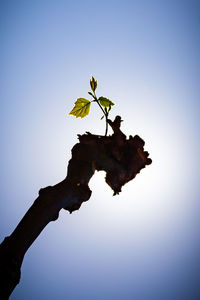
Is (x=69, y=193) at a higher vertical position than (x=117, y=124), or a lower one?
lower

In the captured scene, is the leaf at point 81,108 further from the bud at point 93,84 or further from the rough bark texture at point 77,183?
the rough bark texture at point 77,183

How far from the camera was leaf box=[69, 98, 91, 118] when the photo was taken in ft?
9.32

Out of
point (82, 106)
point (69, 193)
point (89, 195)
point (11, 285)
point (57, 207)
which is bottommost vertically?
point (11, 285)

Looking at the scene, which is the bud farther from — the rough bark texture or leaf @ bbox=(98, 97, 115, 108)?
the rough bark texture

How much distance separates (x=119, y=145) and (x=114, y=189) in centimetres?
56

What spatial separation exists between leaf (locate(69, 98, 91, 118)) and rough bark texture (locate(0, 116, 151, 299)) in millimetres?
732

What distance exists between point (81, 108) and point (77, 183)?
1.38m

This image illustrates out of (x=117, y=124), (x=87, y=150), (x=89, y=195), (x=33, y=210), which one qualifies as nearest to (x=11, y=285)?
(x=33, y=210)

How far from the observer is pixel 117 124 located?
7.61 feet

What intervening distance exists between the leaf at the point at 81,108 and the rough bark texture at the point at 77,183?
73cm

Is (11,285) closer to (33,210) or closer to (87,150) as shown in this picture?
(33,210)

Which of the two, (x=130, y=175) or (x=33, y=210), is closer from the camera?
(x=33, y=210)

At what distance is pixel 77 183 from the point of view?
1.90m

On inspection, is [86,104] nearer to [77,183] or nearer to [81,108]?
[81,108]
